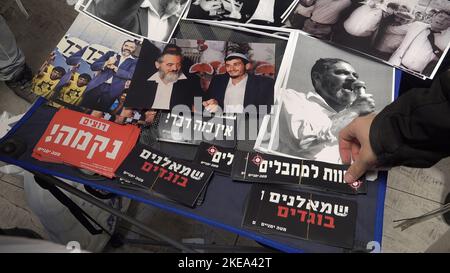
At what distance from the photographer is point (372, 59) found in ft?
2.46

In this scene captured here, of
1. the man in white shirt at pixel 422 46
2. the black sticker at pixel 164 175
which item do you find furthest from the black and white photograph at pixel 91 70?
the man in white shirt at pixel 422 46

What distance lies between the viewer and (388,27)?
0.77m

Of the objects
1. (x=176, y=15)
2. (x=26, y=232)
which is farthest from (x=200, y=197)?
→ (x=26, y=232)

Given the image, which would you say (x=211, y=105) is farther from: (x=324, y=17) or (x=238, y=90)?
(x=324, y=17)

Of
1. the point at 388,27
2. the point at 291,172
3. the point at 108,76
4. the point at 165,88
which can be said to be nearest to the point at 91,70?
the point at 108,76

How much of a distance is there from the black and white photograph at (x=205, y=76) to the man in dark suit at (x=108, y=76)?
0.02 metres

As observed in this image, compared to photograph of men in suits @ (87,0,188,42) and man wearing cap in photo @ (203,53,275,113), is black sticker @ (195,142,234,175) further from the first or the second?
photograph of men in suits @ (87,0,188,42)

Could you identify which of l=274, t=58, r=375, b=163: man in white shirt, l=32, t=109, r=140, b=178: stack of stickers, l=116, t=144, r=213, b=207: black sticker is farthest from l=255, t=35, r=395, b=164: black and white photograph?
l=32, t=109, r=140, b=178: stack of stickers

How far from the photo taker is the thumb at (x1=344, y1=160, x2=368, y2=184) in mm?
623

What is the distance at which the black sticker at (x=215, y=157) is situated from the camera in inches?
26.7

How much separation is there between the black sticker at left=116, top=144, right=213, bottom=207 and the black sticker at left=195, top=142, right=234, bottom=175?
0.04 ft

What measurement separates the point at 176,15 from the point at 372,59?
0.41 m

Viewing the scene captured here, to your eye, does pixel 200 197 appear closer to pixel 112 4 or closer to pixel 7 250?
pixel 7 250
